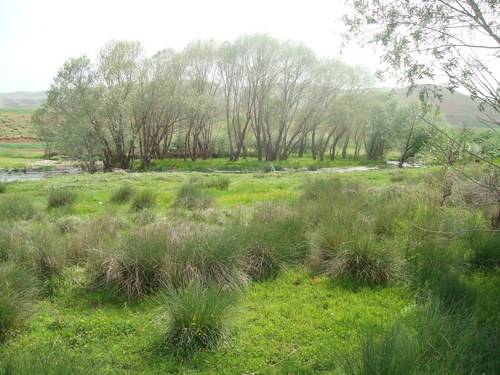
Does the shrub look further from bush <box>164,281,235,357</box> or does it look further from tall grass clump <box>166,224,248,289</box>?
bush <box>164,281,235,357</box>

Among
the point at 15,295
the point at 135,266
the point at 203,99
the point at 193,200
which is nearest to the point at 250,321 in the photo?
the point at 135,266

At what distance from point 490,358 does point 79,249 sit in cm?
622

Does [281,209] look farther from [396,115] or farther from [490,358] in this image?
[396,115]

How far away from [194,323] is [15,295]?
2310 millimetres

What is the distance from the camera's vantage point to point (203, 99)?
43031 millimetres

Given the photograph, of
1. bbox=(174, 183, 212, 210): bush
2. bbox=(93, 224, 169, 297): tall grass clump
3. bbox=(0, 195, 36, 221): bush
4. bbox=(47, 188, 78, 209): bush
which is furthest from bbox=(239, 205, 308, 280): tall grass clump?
bbox=(47, 188, 78, 209): bush

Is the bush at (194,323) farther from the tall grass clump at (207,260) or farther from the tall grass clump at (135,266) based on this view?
the tall grass clump at (135,266)

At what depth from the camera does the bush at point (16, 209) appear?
10289 millimetres

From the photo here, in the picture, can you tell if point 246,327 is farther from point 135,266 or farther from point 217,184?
point 217,184

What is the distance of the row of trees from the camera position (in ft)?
109

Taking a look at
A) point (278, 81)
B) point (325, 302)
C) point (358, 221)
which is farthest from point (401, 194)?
point (278, 81)

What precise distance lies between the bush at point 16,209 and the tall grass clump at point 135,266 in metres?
5.88

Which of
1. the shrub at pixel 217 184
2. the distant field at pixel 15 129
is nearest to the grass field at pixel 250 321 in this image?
the shrub at pixel 217 184

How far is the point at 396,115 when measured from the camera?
47.4 m
